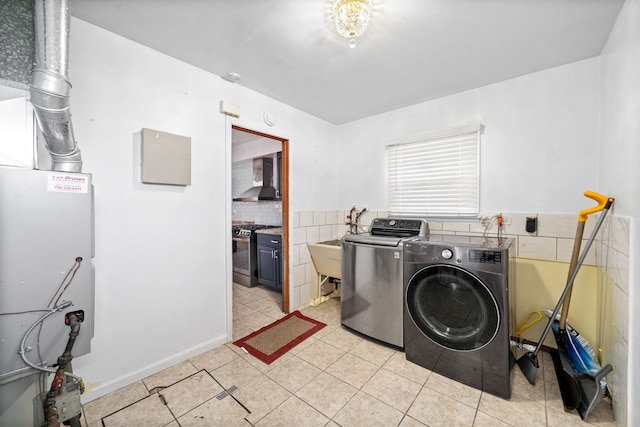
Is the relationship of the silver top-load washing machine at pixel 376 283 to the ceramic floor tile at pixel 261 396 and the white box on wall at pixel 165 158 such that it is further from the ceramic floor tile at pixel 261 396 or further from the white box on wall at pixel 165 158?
the white box on wall at pixel 165 158

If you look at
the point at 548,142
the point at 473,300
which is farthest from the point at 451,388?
the point at 548,142

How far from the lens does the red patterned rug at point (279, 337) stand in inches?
84.0

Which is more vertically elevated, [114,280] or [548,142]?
→ [548,142]

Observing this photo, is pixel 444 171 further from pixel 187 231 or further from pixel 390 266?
pixel 187 231

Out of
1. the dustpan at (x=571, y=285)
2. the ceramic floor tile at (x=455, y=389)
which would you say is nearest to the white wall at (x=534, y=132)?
the dustpan at (x=571, y=285)

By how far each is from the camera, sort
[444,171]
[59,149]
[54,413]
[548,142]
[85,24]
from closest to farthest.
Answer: [54,413] → [59,149] → [85,24] → [548,142] → [444,171]

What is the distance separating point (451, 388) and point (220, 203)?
223cm

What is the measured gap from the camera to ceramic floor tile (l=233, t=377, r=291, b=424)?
153 centimetres

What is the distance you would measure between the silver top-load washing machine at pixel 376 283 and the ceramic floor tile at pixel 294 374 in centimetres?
63

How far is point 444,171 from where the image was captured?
2.60m

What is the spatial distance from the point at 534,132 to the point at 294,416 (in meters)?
2.81

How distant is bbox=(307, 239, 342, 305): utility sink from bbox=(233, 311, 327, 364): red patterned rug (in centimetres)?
41

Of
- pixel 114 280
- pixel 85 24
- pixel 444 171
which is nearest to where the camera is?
pixel 85 24

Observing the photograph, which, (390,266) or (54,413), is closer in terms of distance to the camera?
(54,413)
